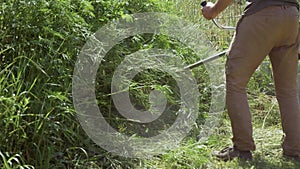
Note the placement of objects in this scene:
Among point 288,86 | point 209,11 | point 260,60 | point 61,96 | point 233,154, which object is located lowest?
point 233,154

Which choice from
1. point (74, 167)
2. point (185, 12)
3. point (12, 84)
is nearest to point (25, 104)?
point (12, 84)

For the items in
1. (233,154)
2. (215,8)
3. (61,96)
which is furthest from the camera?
(233,154)

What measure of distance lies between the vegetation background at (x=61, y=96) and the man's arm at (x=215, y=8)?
2.33 ft

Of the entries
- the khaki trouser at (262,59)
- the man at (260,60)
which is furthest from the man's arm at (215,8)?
the khaki trouser at (262,59)

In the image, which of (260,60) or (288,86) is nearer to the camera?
(260,60)

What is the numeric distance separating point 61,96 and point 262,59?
1372 mm

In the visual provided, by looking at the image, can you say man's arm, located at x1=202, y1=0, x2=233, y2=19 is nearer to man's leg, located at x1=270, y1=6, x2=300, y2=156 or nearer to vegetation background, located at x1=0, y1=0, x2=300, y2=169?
man's leg, located at x1=270, y1=6, x2=300, y2=156

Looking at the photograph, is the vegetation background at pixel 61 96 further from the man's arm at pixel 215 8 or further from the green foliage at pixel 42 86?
the man's arm at pixel 215 8

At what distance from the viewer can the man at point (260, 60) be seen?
10.6 feet

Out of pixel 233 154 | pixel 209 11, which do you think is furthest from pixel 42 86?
pixel 233 154

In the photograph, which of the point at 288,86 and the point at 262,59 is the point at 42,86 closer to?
the point at 262,59

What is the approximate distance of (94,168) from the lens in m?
3.06

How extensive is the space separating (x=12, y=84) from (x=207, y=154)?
1451 millimetres

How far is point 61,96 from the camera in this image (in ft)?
9.68
